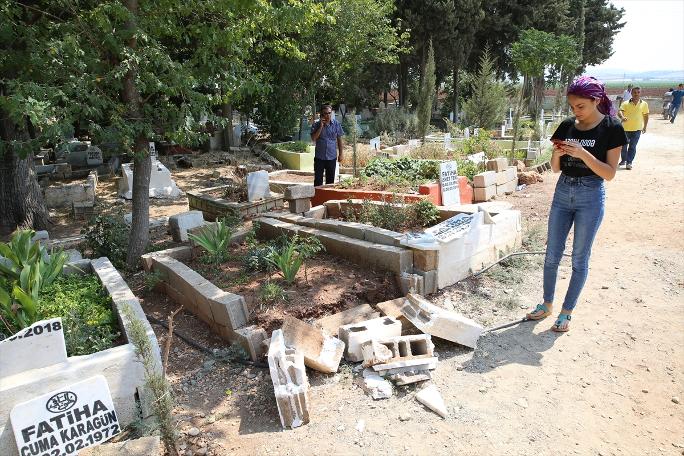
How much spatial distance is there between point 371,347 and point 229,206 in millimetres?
3993

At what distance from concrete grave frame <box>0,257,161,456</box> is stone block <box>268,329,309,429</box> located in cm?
73

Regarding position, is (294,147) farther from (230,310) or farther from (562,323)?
(562,323)

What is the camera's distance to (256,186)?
7.07 m

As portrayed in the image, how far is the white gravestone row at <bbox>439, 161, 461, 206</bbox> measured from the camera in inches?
266

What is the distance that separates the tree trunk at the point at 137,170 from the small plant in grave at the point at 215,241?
66 centimetres

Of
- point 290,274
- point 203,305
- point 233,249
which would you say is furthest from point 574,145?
point 233,249

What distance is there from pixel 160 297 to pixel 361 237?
2089 mm

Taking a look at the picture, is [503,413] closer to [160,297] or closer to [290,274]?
[290,274]

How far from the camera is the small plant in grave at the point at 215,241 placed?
15.7ft

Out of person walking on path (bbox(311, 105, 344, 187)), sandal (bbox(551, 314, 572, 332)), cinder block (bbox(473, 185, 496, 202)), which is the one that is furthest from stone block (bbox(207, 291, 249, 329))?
cinder block (bbox(473, 185, 496, 202))

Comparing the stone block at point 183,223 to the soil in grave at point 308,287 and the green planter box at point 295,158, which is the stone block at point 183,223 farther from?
the green planter box at point 295,158

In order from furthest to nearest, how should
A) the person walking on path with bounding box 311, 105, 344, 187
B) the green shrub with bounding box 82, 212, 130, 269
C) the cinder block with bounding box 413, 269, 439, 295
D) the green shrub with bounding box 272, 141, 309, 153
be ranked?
the green shrub with bounding box 272, 141, 309, 153 → the person walking on path with bounding box 311, 105, 344, 187 → the green shrub with bounding box 82, 212, 130, 269 → the cinder block with bounding box 413, 269, 439, 295

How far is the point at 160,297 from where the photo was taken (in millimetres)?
4727

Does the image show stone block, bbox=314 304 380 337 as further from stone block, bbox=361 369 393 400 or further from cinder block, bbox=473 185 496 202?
cinder block, bbox=473 185 496 202
